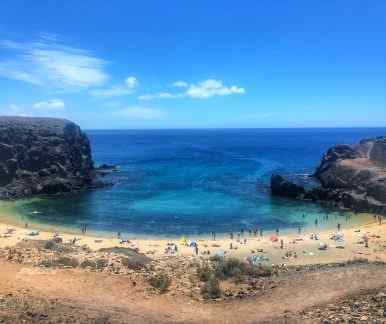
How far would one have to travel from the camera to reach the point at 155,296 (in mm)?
25219

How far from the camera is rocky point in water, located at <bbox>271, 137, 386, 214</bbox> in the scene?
68175 mm

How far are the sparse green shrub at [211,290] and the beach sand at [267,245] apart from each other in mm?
15756

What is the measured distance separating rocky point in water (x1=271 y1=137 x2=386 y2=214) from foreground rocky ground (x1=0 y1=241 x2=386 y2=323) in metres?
40.7

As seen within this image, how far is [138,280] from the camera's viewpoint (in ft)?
88.9

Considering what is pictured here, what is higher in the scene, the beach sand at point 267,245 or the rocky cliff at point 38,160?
the rocky cliff at point 38,160

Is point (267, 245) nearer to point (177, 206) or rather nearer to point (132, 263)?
point (132, 263)

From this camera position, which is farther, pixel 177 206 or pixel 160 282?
pixel 177 206

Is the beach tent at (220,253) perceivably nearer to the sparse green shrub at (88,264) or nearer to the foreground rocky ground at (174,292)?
the foreground rocky ground at (174,292)

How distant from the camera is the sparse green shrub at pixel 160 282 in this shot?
25906 mm

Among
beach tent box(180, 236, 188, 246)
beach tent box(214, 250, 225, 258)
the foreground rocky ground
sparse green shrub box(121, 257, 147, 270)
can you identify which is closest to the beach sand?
beach tent box(214, 250, 225, 258)

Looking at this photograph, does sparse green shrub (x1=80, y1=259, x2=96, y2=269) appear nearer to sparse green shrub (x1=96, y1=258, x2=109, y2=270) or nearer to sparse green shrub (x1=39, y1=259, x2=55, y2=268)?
sparse green shrub (x1=96, y1=258, x2=109, y2=270)

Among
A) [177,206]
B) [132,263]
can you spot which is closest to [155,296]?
[132,263]

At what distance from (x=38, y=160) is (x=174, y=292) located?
65513 mm

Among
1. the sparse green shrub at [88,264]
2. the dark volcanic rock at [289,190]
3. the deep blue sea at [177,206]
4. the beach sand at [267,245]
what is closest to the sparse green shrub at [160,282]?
the sparse green shrub at [88,264]
